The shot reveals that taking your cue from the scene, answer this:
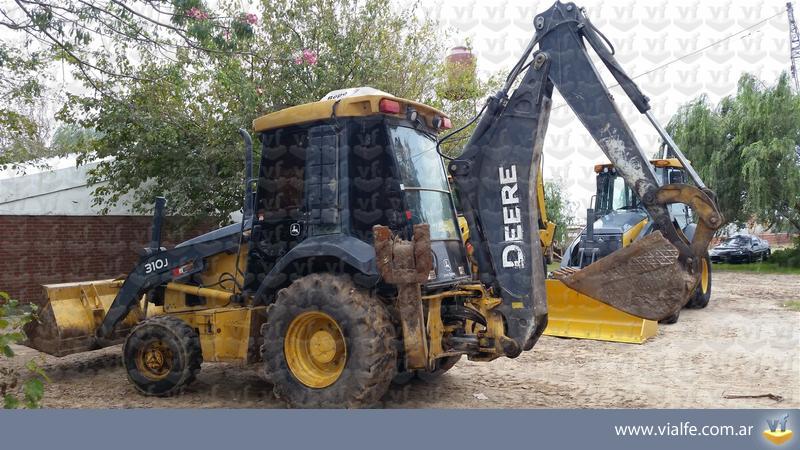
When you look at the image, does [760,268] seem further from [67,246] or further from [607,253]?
[67,246]

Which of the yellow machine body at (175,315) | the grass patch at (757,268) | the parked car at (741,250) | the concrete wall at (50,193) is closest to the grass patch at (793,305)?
the grass patch at (757,268)

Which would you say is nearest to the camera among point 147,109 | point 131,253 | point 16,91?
point 16,91

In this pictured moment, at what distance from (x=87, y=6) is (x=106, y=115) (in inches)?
221

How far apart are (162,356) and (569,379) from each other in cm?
406

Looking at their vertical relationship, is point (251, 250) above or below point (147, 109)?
below

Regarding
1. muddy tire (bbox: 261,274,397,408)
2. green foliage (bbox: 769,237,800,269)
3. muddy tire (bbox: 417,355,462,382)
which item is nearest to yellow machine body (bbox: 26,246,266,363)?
muddy tire (bbox: 261,274,397,408)

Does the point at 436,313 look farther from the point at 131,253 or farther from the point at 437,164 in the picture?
the point at 131,253

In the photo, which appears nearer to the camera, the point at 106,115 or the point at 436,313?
the point at 436,313

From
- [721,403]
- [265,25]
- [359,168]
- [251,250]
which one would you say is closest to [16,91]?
[265,25]

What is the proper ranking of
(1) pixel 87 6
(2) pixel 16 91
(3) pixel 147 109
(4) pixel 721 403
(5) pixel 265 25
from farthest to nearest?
(5) pixel 265 25
(3) pixel 147 109
(2) pixel 16 91
(1) pixel 87 6
(4) pixel 721 403

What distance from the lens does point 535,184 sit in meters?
5.63

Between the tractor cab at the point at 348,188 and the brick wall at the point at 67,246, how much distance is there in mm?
7879

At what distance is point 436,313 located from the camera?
5477mm

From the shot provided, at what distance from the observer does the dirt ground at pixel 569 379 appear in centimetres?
618
